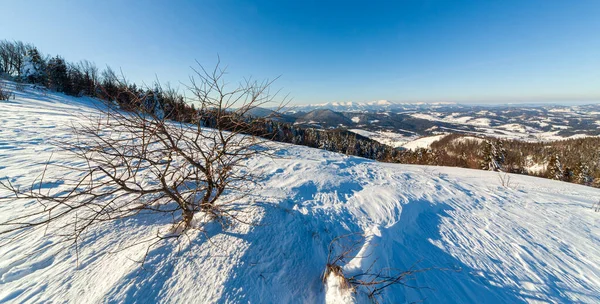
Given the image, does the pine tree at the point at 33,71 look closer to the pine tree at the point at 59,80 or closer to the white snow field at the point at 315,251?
the pine tree at the point at 59,80

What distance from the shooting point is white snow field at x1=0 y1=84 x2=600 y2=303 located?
2.21 m

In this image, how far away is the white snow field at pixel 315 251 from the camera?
2211 millimetres

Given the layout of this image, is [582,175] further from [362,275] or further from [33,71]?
[33,71]

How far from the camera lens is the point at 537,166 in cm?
5841

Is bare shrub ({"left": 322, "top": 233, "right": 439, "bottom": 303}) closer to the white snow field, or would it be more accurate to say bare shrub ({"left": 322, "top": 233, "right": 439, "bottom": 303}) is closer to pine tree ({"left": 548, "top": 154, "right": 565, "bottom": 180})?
the white snow field

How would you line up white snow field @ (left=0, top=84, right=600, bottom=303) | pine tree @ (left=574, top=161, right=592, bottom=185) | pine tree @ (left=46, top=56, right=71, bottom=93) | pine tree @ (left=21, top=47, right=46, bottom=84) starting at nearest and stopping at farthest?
white snow field @ (left=0, top=84, right=600, bottom=303), pine tree @ (left=46, top=56, right=71, bottom=93), pine tree @ (left=21, top=47, right=46, bottom=84), pine tree @ (left=574, top=161, right=592, bottom=185)

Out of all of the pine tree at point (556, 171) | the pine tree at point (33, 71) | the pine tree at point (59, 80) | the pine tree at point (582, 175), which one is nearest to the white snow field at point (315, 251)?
the pine tree at point (59, 80)

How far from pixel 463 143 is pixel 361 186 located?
95711 millimetres

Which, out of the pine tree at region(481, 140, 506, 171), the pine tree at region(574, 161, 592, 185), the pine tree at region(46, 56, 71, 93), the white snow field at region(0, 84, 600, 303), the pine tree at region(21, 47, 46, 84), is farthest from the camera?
the pine tree at region(481, 140, 506, 171)

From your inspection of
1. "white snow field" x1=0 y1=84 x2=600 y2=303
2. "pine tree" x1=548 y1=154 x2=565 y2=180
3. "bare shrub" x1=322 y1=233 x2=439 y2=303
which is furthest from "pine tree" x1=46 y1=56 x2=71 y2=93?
"pine tree" x1=548 y1=154 x2=565 y2=180

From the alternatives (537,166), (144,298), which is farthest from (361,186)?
(537,166)

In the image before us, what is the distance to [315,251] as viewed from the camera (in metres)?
3.07

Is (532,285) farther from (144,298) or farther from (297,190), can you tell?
(144,298)

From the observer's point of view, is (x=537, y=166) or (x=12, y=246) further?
(x=537, y=166)
